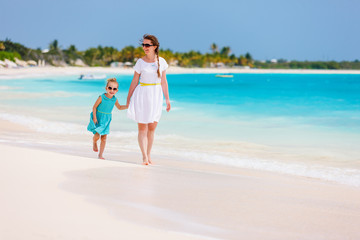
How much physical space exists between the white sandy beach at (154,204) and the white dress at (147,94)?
0.67 meters

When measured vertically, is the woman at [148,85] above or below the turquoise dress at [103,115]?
above

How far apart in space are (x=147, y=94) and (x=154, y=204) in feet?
6.21

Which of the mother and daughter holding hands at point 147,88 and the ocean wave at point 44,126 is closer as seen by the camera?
the mother and daughter holding hands at point 147,88

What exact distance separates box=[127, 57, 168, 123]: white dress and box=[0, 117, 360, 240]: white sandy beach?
665 millimetres

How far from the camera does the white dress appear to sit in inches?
193

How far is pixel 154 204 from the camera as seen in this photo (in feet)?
10.8

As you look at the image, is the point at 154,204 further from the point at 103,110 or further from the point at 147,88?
the point at 103,110

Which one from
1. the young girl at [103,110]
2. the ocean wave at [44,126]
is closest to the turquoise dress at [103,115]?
the young girl at [103,110]

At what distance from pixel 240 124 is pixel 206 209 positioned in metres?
9.59

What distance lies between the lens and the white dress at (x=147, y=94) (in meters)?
4.90

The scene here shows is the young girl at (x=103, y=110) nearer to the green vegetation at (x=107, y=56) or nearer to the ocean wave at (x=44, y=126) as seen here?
the ocean wave at (x=44, y=126)

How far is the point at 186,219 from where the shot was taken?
2994mm

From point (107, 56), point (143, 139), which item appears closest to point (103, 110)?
point (143, 139)

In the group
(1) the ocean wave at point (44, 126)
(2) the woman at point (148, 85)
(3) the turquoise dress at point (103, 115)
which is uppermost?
(2) the woman at point (148, 85)
